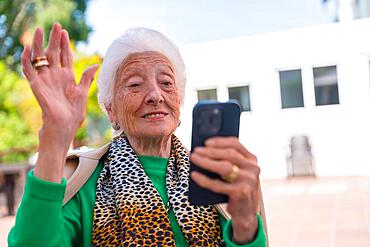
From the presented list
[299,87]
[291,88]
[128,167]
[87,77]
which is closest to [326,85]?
[299,87]

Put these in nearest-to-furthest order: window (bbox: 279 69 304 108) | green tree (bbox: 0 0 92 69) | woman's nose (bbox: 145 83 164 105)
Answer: woman's nose (bbox: 145 83 164 105)
window (bbox: 279 69 304 108)
green tree (bbox: 0 0 92 69)

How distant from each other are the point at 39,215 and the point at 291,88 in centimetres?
1034

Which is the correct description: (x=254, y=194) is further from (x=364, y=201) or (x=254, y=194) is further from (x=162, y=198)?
(x=364, y=201)

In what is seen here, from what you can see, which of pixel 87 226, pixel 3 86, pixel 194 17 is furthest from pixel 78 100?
pixel 194 17

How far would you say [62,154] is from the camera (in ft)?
3.53

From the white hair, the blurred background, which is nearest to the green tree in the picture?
the blurred background

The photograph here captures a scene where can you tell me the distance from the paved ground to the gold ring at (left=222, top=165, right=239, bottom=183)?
441 centimetres

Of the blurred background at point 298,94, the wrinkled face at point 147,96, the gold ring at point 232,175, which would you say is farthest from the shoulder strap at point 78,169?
the blurred background at point 298,94

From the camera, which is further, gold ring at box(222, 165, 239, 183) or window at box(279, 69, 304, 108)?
window at box(279, 69, 304, 108)

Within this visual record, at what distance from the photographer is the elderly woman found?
104cm

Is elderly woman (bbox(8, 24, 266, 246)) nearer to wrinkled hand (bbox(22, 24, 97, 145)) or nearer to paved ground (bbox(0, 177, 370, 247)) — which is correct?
wrinkled hand (bbox(22, 24, 97, 145))

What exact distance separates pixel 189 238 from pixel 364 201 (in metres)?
6.55

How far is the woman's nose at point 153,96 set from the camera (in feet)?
5.06

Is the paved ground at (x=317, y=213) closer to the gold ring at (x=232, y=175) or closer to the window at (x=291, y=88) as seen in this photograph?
the window at (x=291, y=88)
